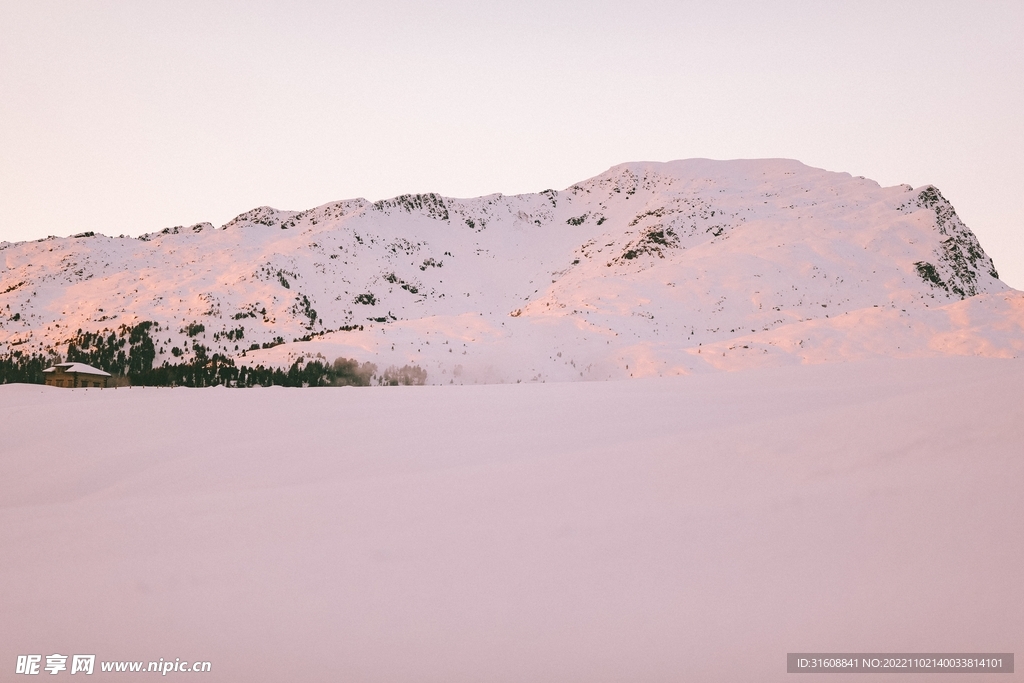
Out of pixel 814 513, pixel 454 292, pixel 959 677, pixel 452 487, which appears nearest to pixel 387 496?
pixel 452 487

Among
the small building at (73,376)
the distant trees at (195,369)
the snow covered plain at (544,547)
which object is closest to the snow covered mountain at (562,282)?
the distant trees at (195,369)

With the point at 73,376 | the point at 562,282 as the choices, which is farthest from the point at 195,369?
the point at 562,282

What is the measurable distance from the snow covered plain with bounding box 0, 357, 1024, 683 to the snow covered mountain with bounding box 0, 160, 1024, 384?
43.0 feet

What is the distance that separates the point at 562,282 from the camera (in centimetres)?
4428

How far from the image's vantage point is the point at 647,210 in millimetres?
61625

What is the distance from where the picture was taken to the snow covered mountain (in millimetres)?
19922

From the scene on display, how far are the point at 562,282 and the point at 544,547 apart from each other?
41.8 metres

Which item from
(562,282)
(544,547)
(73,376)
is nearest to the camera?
(544,547)

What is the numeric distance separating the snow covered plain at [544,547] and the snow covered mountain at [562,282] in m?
13.1

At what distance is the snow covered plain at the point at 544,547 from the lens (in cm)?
235

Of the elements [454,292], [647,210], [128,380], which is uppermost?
[647,210]

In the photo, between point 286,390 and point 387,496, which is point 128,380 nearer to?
point 286,390

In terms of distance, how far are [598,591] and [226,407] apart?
5.78 metres

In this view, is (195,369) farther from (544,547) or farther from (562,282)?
(562,282)
